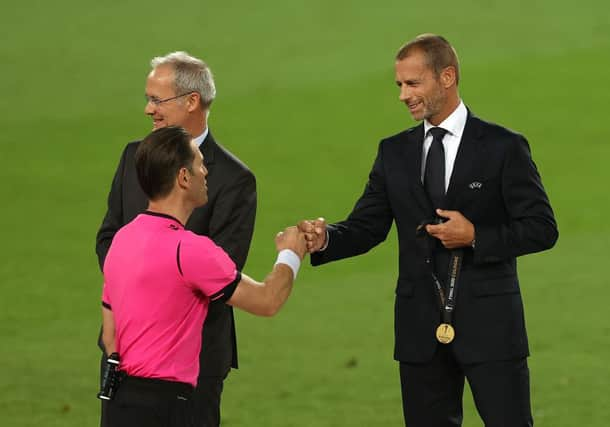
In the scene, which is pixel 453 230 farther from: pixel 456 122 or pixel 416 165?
pixel 456 122

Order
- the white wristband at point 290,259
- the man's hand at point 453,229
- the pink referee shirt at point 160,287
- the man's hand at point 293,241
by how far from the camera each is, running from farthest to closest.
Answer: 1. the man's hand at point 453,229
2. the man's hand at point 293,241
3. the white wristband at point 290,259
4. the pink referee shirt at point 160,287

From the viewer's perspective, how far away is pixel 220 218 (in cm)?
492

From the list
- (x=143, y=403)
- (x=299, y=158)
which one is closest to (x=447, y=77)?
(x=143, y=403)

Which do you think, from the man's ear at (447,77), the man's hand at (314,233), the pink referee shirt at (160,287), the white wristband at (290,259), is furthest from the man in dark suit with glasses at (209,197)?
the man's ear at (447,77)

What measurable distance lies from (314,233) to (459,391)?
2.65 ft

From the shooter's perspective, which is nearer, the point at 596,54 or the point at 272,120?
the point at 272,120

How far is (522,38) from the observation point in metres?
16.0

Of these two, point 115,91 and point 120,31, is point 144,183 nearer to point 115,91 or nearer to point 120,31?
point 115,91

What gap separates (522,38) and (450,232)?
11.6m

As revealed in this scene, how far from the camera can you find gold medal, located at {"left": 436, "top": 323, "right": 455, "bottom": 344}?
483 cm

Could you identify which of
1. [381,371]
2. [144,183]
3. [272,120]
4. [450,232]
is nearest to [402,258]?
[450,232]

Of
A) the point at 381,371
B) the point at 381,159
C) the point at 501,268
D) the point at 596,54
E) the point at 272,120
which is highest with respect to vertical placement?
the point at 596,54

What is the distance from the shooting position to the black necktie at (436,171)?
4922 millimetres

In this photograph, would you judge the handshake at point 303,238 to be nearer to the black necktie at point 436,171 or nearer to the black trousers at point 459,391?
the black necktie at point 436,171
